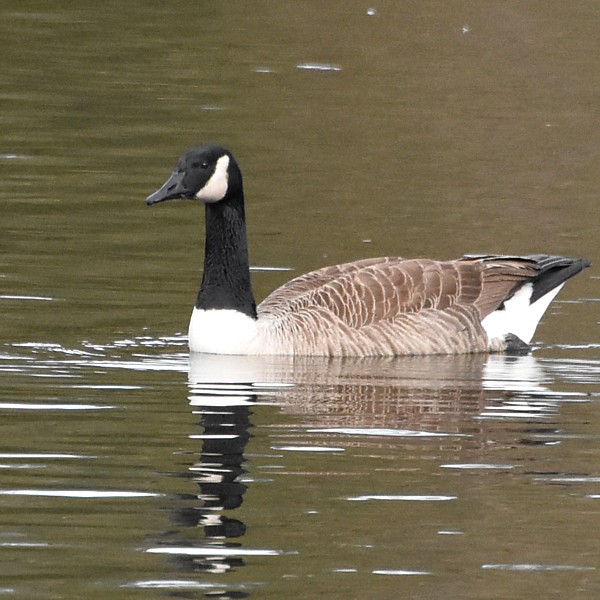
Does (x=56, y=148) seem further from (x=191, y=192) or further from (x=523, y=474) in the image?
(x=523, y=474)

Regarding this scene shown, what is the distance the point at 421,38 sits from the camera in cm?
3362

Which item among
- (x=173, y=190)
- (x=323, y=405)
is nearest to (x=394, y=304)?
(x=173, y=190)

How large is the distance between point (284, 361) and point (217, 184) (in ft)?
4.82

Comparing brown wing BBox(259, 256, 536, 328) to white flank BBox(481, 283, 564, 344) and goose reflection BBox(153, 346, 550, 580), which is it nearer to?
white flank BBox(481, 283, 564, 344)

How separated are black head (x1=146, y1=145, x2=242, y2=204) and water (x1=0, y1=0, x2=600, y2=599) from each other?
1.17m

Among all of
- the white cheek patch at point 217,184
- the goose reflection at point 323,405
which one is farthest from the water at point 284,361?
the white cheek patch at point 217,184

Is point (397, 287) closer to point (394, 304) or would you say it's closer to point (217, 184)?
point (394, 304)

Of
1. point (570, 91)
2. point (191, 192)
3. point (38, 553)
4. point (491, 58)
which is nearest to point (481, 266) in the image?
point (191, 192)

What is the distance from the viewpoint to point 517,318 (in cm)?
1498

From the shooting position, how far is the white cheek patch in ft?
46.0

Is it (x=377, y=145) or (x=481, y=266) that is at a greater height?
(x=377, y=145)

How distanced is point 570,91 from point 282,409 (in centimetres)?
1805

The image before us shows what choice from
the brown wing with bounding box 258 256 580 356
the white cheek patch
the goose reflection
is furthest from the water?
the white cheek patch

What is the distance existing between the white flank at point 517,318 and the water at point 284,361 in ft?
1.00
